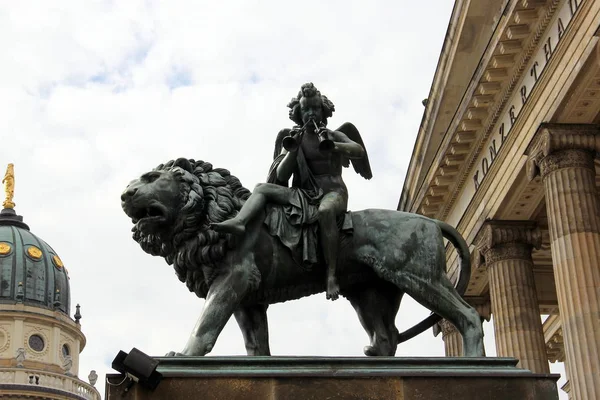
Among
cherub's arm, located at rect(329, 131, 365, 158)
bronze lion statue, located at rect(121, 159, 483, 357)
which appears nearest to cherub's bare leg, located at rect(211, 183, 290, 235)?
bronze lion statue, located at rect(121, 159, 483, 357)

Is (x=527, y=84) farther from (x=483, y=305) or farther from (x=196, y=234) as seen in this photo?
(x=196, y=234)

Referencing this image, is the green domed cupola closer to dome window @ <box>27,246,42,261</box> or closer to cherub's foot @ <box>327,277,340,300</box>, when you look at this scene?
dome window @ <box>27,246,42,261</box>

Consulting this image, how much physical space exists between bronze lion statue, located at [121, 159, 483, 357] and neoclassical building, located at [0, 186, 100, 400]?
78192 millimetres

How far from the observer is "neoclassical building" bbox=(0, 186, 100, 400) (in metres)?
88.4

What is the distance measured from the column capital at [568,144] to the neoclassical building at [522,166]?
3 centimetres

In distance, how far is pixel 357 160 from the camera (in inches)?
465

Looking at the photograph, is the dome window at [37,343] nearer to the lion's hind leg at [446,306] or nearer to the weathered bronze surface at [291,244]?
the weathered bronze surface at [291,244]

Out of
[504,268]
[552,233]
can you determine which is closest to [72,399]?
[504,268]

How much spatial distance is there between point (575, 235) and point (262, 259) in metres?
19.0

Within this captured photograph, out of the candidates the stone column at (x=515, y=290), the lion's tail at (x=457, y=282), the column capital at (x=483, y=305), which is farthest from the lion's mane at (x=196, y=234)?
the column capital at (x=483, y=305)

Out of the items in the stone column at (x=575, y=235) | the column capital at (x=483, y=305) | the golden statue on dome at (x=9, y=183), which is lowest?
the stone column at (x=575, y=235)

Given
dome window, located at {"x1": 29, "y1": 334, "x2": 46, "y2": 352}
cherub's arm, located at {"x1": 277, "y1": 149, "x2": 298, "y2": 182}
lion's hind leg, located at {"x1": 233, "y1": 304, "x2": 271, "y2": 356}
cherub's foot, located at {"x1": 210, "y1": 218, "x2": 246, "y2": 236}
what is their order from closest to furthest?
cherub's foot, located at {"x1": 210, "y1": 218, "x2": 246, "y2": 236}
lion's hind leg, located at {"x1": 233, "y1": 304, "x2": 271, "y2": 356}
cherub's arm, located at {"x1": 277, "y1": 149, "x2": 298, "y2": 182}
dome window, located at {"x1": 29, "y1": 334, "x2": 46, "y2": 352}

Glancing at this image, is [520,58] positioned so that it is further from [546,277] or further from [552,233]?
[546,277]

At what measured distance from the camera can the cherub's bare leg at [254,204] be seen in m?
10.7
